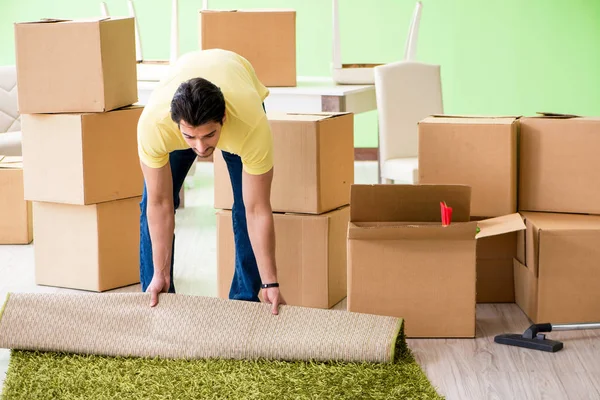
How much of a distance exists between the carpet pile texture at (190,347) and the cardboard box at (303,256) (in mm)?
505

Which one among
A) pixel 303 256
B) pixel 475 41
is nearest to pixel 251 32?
pixel 303 256

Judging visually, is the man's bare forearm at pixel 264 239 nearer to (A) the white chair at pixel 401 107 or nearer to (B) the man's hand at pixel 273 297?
(B) the man's hand at pixel 273 297

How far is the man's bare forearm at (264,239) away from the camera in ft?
8.82

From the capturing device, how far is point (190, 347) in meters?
2.68

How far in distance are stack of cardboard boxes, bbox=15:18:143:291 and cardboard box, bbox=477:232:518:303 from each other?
1269mm

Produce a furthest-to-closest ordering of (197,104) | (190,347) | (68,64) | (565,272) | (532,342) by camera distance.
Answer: (68,64) < (565,272) < (532,342) < (190,347) < (197,104)

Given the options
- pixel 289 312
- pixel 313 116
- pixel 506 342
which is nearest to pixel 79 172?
pixel 313 116

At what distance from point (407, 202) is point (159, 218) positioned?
0.78 metres

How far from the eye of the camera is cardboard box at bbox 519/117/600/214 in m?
3.19

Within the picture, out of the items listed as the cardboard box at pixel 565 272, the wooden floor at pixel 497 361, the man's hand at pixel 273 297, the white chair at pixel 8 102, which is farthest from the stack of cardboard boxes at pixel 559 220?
the white chair at pixel 8 102

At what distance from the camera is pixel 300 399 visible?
7.92ft

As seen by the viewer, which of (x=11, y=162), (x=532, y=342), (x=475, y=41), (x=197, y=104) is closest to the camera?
(x=197, y=104)

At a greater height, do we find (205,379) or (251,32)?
(251,32)

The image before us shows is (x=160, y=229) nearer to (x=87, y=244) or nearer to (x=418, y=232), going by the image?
(x=418, y=232)
